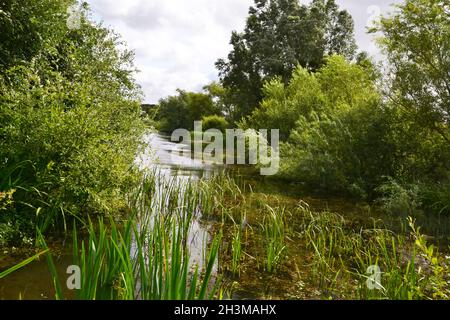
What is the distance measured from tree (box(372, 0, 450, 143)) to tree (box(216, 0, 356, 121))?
20617 mm

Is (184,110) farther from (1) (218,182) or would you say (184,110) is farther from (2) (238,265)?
(2) (238,265)

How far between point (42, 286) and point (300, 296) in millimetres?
3101

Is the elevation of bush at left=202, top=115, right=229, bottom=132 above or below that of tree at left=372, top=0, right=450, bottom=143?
above

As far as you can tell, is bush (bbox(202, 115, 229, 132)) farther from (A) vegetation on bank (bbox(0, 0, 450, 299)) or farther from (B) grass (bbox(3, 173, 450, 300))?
(B) grass (bbox(3, 173, 450, 300))

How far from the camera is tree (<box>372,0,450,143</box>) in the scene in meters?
10.5

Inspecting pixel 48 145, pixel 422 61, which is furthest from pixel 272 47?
pixel 48 145

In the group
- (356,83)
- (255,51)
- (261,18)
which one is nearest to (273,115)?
(356,83)

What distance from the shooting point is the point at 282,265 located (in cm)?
541

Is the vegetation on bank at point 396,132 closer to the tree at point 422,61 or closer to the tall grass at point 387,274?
the tree at point 422,61

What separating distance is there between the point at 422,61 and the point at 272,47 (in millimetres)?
23637

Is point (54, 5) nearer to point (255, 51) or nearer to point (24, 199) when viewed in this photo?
point (24, 199)

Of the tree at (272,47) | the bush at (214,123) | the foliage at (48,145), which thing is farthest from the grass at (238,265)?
the bush at (214,123)

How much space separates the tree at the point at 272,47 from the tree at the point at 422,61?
20.6 m

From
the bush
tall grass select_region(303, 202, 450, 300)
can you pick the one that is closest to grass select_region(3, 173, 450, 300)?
tall grass select_region(303, 202, 450, 300)
